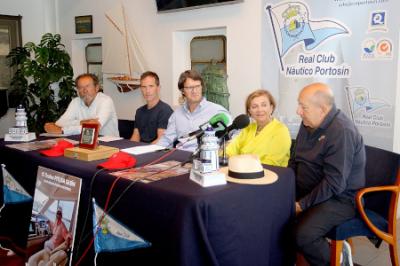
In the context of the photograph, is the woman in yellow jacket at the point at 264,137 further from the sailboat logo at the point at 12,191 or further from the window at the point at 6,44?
the window at the point at 6,44

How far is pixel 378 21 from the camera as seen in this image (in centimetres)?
314

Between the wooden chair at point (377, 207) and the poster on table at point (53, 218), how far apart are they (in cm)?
131

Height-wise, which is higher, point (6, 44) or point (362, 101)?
point (6, 44)

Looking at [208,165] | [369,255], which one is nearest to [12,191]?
[208,165]

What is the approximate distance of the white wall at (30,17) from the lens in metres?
6.08

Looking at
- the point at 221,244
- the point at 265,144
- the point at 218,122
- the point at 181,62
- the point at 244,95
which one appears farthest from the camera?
the point at 181,62

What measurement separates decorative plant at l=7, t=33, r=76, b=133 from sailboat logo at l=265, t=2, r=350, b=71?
3170mm

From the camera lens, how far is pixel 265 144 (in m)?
2.43

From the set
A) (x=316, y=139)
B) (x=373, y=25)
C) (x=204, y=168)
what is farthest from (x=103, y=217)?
(x=373, y=25)

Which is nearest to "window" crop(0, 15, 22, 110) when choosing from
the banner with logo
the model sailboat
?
the model sailboat

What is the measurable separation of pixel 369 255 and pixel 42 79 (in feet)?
14.9

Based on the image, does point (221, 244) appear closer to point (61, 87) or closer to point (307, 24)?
point (307, 24)

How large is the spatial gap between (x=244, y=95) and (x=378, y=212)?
2.17 m

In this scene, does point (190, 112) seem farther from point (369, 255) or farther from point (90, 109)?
point (369, 255)
